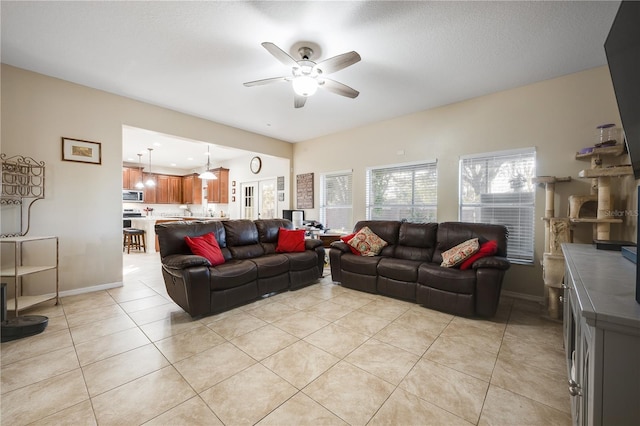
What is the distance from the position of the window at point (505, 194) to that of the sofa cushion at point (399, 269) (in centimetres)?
138

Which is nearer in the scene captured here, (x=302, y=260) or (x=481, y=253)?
(x=481, y=253)

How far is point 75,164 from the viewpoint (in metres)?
3.41

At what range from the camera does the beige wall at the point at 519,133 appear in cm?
296

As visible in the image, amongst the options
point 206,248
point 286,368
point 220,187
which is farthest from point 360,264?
point 220,187

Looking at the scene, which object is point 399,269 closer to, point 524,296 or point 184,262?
point 524,296

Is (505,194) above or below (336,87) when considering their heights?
below

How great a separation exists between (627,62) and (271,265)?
330 centimetres

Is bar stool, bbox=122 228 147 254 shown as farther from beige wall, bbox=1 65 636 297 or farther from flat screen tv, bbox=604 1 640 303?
flat screen tv, bbox=604 1 640 303

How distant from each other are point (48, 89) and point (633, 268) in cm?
572

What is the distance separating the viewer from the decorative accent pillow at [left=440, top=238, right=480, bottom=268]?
9.69 feet

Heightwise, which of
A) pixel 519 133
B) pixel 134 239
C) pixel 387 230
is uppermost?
pixel 519 133

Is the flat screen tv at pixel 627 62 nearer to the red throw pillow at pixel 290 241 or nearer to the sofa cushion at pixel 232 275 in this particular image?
the sofa cushion at pixel 232 275

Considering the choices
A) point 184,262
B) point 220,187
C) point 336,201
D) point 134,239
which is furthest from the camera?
point 220,187

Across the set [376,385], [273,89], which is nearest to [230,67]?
[273,89]
